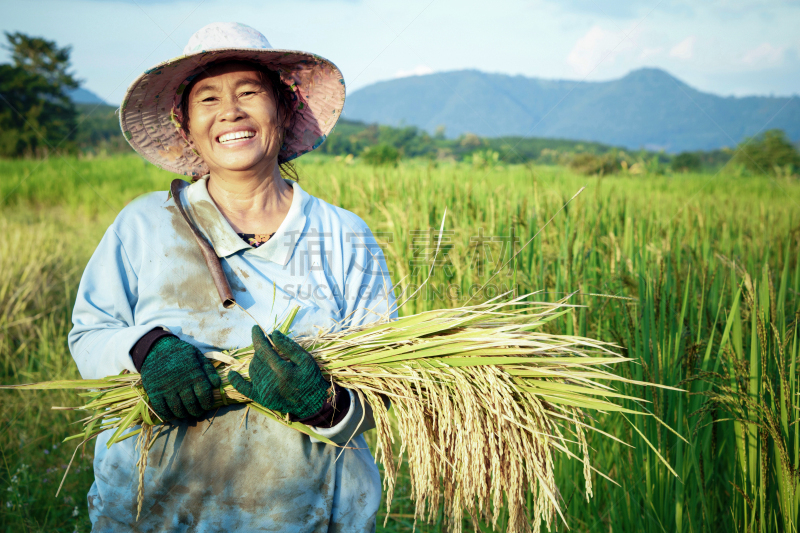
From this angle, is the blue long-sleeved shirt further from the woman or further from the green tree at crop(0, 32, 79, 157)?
the green tree at crop(0, 32, 79, 157)

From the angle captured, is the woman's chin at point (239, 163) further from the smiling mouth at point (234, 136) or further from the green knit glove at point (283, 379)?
the green knit glove at point (283, 379)

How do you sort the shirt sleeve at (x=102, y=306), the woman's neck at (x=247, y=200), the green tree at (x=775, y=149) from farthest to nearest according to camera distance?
the green tree at (x=775, y=149), the woman's neck at (x=247, y=200), the shirt sleeve at (x=102, y=306)

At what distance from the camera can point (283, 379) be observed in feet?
3.73

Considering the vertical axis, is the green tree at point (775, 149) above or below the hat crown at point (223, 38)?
above

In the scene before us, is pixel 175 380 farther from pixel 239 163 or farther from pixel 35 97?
pixel 35 97

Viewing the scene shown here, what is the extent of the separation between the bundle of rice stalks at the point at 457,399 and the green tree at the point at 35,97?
3191 cm

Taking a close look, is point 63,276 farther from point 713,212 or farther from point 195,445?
point 713,212

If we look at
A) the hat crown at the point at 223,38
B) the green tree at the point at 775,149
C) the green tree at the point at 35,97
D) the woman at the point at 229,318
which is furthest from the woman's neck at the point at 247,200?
the green tree at the point at 35,97

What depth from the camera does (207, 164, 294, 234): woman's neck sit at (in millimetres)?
1528

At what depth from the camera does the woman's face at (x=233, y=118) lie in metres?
1.46

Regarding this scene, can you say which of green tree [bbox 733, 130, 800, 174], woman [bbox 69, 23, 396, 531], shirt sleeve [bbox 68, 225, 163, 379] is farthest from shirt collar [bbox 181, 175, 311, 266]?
green tree [bbox 733, 130, 800, 174]

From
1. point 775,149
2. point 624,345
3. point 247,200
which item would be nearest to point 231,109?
point 247,200

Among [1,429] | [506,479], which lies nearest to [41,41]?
[1,429]

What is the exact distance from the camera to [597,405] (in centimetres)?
114
